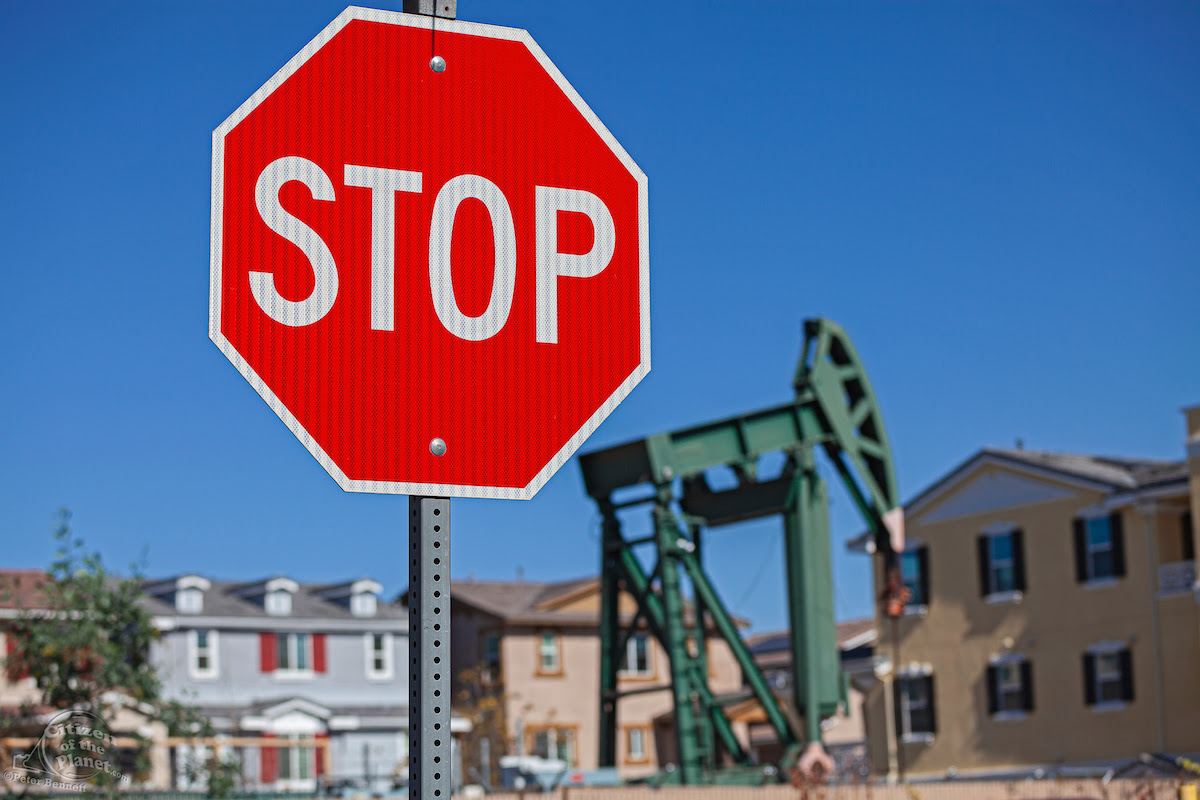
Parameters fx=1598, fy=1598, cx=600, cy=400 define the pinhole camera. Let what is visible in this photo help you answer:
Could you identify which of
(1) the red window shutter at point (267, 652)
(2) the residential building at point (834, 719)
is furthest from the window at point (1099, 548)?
(1) the red window shutter at point (267, 652)

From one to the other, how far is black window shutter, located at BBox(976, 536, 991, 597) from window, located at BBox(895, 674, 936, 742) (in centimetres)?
293

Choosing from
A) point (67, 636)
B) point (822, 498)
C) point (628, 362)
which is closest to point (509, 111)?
point (628, 362)

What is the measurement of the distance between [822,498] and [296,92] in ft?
77.0

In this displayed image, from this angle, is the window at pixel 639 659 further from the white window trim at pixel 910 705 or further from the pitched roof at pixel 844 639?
the white window trim at pixel 910 705

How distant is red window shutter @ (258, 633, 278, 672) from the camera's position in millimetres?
50562

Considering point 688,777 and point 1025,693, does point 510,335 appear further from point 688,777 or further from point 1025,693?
point 1025,693

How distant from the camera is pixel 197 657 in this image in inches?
1948

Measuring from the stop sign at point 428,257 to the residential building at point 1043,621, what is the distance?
1327 inches

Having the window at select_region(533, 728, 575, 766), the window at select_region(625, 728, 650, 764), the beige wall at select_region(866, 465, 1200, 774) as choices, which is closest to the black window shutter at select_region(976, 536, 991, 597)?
the beige wall at select_region(866, 465, 1200, 774)

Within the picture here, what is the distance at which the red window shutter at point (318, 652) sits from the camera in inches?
2031

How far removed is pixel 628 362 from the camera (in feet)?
9.51

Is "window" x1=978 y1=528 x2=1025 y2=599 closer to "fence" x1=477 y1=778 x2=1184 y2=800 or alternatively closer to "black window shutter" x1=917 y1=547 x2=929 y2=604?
"black window shutter" x1=917 y1=547 x2=929 y2=604

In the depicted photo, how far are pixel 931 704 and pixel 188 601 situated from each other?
23.2 metres

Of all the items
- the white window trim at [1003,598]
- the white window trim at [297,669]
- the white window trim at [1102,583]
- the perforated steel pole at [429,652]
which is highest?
the white window trim at [1102,583]
